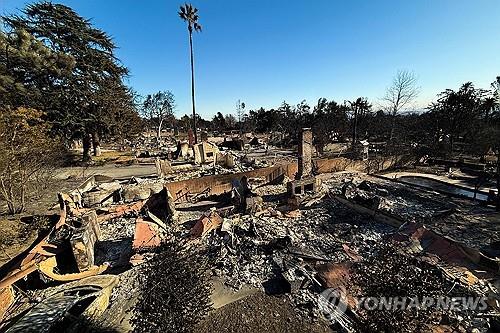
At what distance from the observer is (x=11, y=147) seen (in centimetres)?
980

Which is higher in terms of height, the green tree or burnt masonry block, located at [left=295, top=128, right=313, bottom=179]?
the green tree

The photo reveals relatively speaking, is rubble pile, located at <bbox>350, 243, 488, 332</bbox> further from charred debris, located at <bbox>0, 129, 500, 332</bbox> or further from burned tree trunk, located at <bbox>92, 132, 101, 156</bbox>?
burned tree trunk, located at <bbox>92, 132, 101, 156</bbox>

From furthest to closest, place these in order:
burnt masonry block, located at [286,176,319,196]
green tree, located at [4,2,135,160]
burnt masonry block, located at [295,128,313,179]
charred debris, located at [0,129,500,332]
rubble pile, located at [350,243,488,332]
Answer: green tree, located at [4,2,135,160] < burnt masonry block, located at [295,128,313,179] < burnt masonry block, located at [286,176,319,196] < charred debris, located at [0,129,500,332] < rubble pile, located at [350,243,488,332]

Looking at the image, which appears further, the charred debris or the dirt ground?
the dirt ground

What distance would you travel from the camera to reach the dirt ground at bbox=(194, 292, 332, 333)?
5.07 meters

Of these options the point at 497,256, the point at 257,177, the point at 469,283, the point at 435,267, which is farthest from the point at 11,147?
the point at 497,256

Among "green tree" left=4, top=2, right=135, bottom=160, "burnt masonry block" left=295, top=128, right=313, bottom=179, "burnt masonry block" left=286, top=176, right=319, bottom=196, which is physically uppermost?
"green tree" left=4, top=2, right=135, bottom=160

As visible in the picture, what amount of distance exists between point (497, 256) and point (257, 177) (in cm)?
1023

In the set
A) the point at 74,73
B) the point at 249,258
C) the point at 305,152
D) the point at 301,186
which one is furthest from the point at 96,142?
the point at 249,258

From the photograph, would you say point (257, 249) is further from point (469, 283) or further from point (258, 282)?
point (469, 283)

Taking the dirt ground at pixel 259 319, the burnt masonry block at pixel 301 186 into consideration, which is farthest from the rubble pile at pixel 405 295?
the burnt masonry block at pixel 301 186

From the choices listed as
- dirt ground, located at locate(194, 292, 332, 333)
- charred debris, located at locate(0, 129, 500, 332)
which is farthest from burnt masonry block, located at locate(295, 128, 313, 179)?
dirt ground, located at locate(194, 292, 332, 333)

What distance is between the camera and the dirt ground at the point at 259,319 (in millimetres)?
5066

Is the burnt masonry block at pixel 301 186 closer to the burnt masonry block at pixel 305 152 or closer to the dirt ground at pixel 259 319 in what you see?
the burnt masonry block at pixel 305 152
